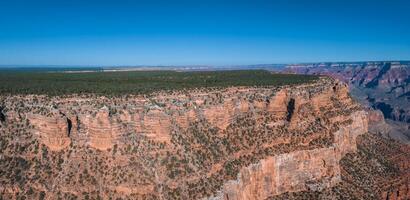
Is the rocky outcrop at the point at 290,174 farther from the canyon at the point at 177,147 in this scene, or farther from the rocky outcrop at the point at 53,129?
the rocky outcrop at the point at 53,129

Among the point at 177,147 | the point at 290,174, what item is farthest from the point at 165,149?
the point at 290,174

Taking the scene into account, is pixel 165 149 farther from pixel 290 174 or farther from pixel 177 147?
pixel 290 174

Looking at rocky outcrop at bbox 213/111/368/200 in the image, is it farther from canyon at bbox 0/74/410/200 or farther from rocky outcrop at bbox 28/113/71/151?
rocky outcrop at bbox 28/113/71/151

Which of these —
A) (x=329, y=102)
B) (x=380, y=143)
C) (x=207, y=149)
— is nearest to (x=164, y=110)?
(x=207, y=149)

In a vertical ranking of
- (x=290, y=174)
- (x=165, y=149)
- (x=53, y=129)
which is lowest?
(x=290, y=174)

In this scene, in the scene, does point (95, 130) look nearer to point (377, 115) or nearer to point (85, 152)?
point (85, 152)
